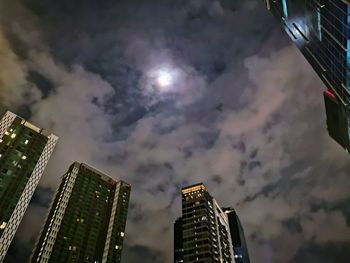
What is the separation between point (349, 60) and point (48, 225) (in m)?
122

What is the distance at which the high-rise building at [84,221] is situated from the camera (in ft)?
355

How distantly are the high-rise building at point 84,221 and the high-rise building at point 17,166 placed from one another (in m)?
28.2

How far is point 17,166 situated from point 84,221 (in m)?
47.5

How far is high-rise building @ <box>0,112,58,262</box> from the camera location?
79312 mm

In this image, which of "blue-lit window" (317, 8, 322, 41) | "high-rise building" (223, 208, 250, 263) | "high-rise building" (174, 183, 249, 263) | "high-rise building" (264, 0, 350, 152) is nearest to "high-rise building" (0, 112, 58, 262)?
"high-rise building" (174, 183, 249, 263)

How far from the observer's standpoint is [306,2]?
36.5 meters

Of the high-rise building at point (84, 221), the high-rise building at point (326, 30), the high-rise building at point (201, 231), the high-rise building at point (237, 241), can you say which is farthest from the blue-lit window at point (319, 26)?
the high-rise building at point (237, 241)

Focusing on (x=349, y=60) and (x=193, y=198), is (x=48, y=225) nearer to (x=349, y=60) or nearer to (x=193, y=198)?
(x=193, y=198)

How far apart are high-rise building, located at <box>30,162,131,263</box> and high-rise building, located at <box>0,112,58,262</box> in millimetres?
28151

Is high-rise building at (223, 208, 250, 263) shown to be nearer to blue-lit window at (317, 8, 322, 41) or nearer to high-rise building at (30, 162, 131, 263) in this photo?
high-rise building at (30, 162, 131, 263)

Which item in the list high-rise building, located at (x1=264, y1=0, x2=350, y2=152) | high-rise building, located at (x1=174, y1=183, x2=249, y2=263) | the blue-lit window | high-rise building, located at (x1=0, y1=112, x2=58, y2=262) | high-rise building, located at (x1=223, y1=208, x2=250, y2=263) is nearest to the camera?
high-rise building, located at (x1=264, y1=0, x2=350, y2=152)

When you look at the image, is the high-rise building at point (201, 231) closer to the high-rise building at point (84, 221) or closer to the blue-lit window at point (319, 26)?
the high-rise building at point (84, 221)

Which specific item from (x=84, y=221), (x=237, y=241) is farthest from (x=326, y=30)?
(x=237, y=241)

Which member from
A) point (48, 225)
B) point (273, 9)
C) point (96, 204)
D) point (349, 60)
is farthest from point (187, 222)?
point (349, 60)
